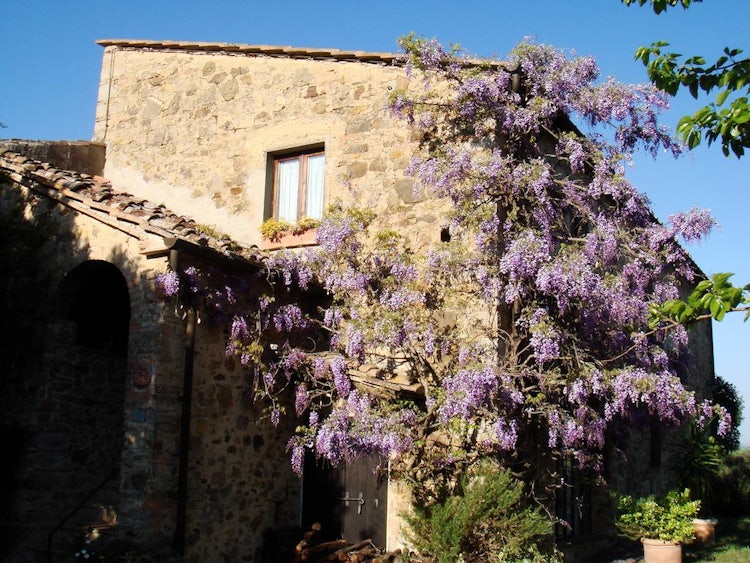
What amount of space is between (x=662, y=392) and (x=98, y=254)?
6.41 metres

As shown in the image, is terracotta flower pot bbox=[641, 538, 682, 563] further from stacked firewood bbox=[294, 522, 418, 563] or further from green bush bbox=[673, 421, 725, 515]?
green bush bbox=[673, 421, 725, 515]

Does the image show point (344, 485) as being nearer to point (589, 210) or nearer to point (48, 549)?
point (48, 549)

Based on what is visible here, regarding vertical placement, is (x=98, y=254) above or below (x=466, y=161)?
below

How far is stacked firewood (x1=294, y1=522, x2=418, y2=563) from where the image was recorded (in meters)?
8.70

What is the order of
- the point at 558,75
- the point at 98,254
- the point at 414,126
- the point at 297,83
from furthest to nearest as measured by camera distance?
the point at 297,83, the point at 414,126, the point at 558,75, the point at 98,254

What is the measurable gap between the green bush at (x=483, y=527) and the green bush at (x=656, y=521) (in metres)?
2.72

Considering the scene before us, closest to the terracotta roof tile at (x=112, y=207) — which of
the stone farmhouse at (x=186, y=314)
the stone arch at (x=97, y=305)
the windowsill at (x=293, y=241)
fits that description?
the stone farmhouse at (x=186, y=314)

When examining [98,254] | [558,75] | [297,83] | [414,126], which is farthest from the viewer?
[297,83]

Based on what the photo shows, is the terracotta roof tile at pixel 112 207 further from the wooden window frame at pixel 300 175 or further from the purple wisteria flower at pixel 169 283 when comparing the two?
the wooden window frame at pixel 300 175

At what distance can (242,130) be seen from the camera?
1145 cm

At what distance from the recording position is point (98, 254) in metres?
8.61

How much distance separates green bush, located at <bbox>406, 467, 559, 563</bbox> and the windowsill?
3.97 metres

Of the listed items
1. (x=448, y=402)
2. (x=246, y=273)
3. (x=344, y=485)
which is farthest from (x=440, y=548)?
(x=246, y=273)

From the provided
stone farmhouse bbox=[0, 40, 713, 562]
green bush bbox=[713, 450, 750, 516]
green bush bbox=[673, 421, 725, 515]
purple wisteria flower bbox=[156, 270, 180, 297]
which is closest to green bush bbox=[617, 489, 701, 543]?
stone farmhouse bbox=[0, 40, 713, 562]
